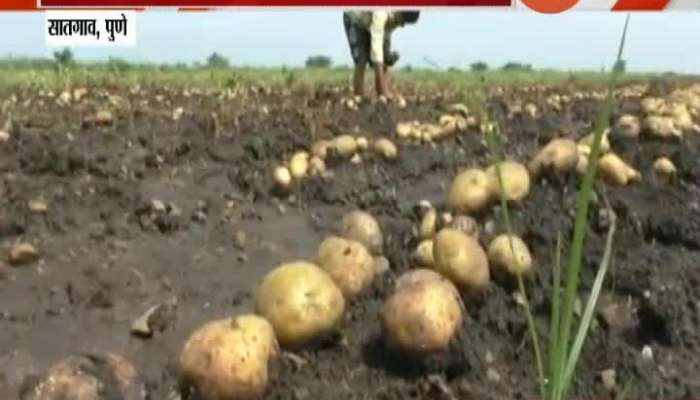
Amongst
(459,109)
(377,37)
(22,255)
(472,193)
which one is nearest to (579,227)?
(472,193)

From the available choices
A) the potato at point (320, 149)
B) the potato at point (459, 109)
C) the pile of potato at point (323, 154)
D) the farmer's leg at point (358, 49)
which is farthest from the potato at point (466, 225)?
the potato at point (459, 109)

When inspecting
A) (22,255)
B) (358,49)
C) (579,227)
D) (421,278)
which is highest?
(579,227)

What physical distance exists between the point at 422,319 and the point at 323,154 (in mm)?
2037

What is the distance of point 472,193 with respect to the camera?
3.70 metres

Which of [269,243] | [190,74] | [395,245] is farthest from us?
[190,74]

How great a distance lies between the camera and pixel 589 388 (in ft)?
9.77

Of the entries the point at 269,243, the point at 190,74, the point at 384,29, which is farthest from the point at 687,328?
the point at 190,74

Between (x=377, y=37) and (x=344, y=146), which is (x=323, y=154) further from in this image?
(x=377, y=37)

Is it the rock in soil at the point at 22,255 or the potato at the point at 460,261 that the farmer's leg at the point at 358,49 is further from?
the rock in soil at the point at 22,255

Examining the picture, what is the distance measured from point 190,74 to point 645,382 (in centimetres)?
357

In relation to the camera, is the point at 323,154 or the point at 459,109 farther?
the point at 459,109

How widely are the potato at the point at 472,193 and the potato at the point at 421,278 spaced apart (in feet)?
1.64

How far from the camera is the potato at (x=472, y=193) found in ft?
12.1

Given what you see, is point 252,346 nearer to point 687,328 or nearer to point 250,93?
point 687,328
